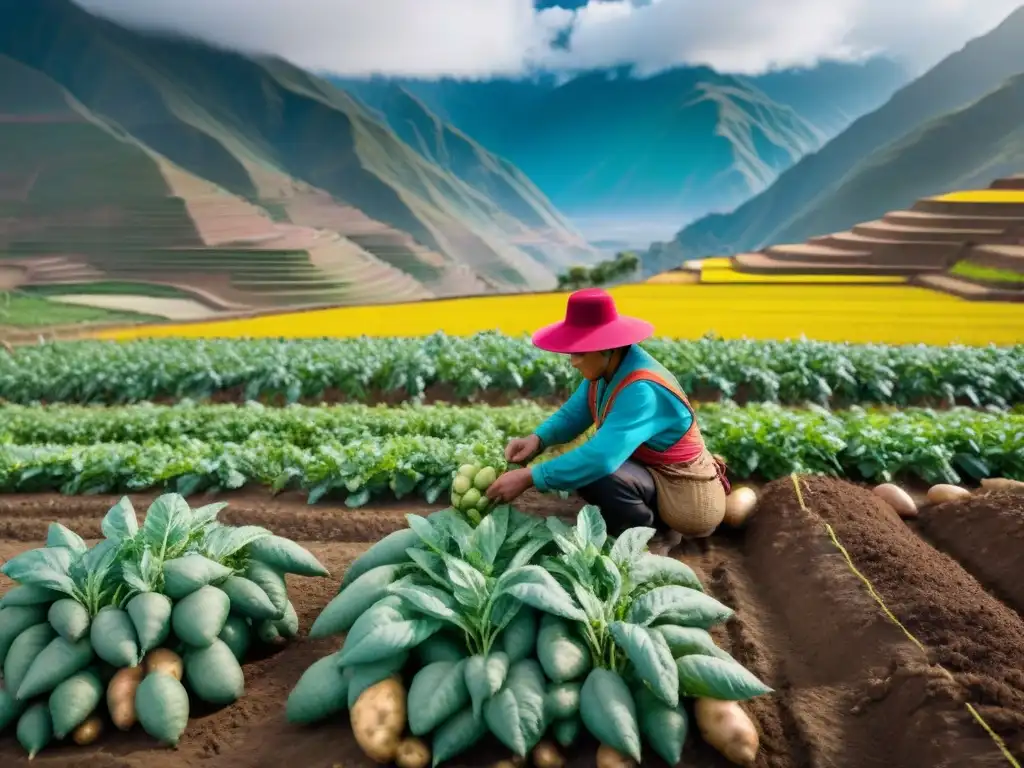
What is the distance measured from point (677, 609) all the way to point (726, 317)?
45.9 feet

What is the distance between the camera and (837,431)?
17.6ft

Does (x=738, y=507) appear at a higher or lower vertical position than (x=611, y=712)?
lower

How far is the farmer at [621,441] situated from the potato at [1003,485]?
2048 mm

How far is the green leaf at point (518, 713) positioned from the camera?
7.15ft

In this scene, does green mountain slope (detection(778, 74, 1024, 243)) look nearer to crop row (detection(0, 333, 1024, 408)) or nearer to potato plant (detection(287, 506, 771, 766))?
crop row (detection(0, 333, 1024, 408))

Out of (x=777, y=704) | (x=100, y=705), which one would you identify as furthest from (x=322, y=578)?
(x=777, y=704)

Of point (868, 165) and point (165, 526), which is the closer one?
point (165, 526)

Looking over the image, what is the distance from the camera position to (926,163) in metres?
68.8

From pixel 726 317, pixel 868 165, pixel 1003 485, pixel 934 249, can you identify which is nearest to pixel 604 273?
pixel 934 249

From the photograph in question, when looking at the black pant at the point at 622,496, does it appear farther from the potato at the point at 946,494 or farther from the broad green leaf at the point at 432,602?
the potato at the point at 946,494

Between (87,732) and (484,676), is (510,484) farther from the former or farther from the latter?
(87,732)

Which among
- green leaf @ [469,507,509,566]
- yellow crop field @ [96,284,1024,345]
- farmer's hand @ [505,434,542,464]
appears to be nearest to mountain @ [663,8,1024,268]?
yellow crop field @ [96,284,1024,345]

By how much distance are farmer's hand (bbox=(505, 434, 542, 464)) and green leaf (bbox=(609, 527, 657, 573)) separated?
3.23ft

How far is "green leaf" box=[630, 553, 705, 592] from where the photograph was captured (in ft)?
8.98
